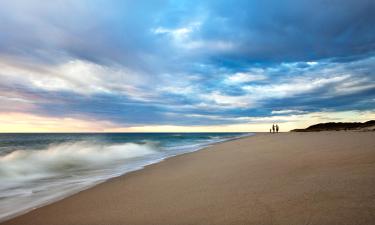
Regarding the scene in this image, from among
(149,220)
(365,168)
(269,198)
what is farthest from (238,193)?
(365,168)

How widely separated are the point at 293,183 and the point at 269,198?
90 cm

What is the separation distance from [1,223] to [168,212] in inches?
109

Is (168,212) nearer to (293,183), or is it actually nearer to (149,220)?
(149,220)

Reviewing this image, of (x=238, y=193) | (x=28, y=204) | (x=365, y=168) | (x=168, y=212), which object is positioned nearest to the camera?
(x=168, y=212)

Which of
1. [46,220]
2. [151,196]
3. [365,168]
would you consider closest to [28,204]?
[46,220]

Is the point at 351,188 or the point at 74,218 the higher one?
the point at 351,188

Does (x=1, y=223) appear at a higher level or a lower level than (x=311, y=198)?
lower

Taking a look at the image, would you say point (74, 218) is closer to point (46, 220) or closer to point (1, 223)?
point (46, 220)

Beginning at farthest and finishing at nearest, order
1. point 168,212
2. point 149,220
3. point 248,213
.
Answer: point 168,212
point 149,220
point 248,213

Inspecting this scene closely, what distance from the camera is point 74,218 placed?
3650 millimetres

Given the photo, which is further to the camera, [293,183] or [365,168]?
[365,168]

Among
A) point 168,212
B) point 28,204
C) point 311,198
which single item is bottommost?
point 28,204

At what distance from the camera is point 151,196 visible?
443 cm

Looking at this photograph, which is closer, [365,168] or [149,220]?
[149,220]
